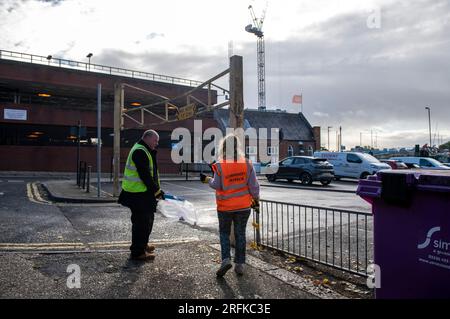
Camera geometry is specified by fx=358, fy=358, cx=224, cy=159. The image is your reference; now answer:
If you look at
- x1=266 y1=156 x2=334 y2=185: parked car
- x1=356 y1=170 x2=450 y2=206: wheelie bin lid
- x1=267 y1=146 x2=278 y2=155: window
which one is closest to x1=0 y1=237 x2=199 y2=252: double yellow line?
x1=356 y1=170 x2=450 y2=206: wheelie bin lid

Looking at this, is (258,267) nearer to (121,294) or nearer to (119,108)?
(121,294)

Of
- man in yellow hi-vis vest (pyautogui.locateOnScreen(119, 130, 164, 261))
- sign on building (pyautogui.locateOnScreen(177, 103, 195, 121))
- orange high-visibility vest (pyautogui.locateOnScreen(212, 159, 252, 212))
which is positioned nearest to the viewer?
orange high-visibility vest (pyautogui.locateOnScreen(212, 159, 252, 212))

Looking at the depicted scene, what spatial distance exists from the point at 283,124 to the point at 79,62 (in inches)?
1068

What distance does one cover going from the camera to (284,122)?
48469 millimetres

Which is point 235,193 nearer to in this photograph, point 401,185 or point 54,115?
point 401,185

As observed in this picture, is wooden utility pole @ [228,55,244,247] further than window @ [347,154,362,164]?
No

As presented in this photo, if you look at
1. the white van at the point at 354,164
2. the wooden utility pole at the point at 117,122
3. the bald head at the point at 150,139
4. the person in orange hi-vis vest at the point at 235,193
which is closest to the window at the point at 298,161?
the white van at the point at 354,164

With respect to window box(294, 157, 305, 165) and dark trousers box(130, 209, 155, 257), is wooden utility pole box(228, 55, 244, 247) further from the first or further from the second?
window box(294, 157, 305, 165)

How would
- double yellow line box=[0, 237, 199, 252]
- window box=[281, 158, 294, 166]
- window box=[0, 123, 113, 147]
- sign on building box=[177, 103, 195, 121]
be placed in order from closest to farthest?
double yellow line box=[0, 237, 199, 252], sign on building box=[177, 103, 195, 121], window box=[281, 158, 294, 166], window box=[0, 123, 113, 147]

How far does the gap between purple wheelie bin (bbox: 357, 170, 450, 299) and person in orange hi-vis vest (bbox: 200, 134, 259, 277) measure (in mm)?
1504

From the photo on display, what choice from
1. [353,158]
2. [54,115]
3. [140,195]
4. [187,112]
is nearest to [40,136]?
[54,115]

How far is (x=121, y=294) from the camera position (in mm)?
3688

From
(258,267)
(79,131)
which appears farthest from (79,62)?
(258,267)

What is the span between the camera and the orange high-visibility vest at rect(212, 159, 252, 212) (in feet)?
14.5
